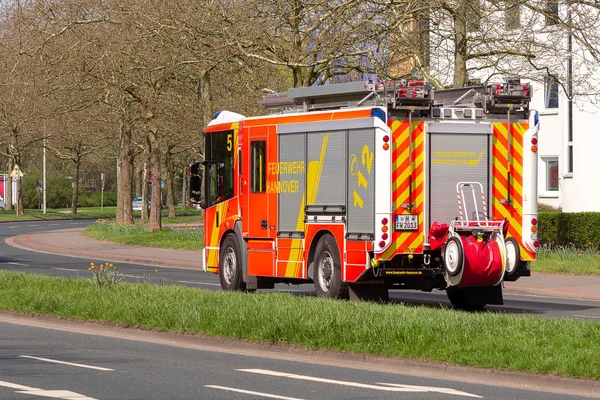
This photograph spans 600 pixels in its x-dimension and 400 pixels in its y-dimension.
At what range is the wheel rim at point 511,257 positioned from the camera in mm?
17078

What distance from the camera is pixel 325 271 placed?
712 inches

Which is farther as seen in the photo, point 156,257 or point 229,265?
point 156,257

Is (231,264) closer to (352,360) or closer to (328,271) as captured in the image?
(328,271)

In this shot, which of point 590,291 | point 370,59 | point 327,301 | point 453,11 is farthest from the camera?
point 370,59

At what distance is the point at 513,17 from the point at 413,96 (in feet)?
42.8

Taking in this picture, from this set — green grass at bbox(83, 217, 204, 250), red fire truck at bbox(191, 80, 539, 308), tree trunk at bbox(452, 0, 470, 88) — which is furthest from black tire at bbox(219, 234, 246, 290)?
green grass at bbox(83, 217, 204, 250)

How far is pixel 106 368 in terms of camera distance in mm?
11672

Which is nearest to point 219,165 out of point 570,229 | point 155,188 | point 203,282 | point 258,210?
point 258,210

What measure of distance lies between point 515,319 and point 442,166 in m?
3.82

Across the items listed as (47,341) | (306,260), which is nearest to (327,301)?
(306,260)

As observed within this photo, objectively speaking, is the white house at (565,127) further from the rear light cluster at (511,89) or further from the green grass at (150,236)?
the rear light cluster at (511,89)

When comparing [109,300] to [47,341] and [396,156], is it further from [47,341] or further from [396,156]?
[396,156]

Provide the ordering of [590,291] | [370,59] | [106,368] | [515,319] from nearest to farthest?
1. [106,368]
2. [515,319]
3. [590,291]
4. [370,59]

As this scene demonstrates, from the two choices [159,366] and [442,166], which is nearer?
[159,366]
